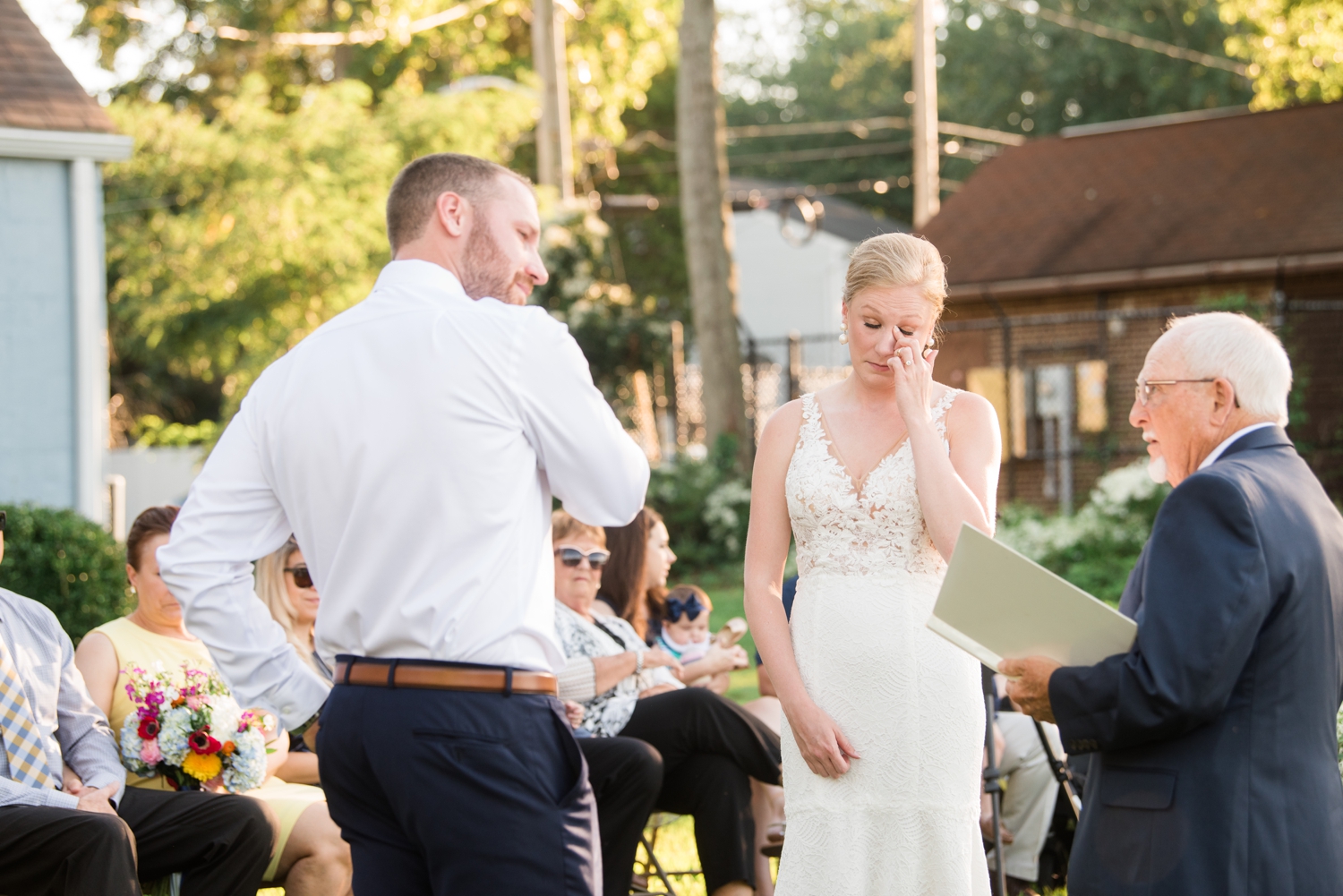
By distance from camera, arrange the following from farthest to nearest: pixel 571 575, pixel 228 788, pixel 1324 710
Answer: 1. pixel 571 575
2. pixel 228 788
3. pixel 1324 710

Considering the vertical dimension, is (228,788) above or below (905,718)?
below

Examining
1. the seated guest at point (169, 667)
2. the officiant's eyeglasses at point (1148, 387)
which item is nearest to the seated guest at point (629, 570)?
the seated guest at point (169, 667)

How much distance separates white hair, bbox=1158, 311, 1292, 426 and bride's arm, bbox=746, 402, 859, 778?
3.46 feet

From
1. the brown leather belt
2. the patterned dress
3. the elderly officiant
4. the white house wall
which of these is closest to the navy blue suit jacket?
the elderly officiant

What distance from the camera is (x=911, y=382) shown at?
3.36 metres

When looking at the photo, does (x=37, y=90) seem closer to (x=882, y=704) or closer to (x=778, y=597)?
(x=778, y=597)

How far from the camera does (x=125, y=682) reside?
15.5ft

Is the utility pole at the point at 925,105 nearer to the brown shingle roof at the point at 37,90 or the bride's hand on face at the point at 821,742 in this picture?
the brown shingle roof at the point at 37,90

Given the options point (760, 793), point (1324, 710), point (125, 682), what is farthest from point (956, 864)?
point (125, 682)

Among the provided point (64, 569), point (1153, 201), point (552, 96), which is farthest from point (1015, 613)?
point (1153, 201)

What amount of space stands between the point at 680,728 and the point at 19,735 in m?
2.26

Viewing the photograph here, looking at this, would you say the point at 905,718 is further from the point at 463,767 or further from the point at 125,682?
the point at 125,682

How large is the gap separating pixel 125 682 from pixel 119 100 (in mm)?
19540

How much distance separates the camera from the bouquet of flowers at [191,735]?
4.45 m
